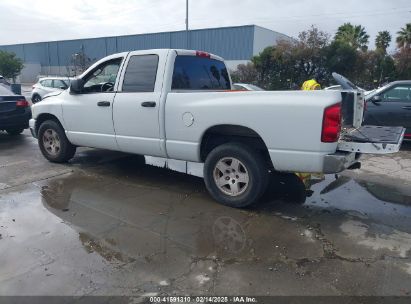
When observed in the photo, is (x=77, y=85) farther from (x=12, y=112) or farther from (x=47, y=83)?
(x=47, y=83)

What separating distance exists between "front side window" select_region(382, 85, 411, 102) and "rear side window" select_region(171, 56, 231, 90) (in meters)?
4.60

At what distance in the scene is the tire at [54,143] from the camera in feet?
21.7

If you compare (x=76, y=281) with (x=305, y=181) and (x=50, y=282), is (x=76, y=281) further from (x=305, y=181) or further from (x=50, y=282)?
(x=305, y=181)

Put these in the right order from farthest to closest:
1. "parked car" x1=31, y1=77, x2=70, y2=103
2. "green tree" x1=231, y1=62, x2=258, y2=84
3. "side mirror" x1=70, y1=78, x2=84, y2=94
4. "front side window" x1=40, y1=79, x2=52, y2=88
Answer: "green tree" x1=231, y1=62, x2=258, y2=84, "front side window" x1=40, y1=79, x2=52, y2=88, "parked car" x1=31, y1=77, x2=70, y2=103, "side mirror" x1=70, y1=78, x2=84, y2=94

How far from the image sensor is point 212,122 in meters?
4.64

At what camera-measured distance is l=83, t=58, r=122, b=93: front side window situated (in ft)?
19.1

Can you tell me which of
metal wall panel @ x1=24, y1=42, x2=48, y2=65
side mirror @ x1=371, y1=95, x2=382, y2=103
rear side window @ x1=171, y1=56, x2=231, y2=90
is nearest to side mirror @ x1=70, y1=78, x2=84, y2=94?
rear side window @ x1=171, y1=56, x2=231, y2=90

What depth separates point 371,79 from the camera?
2808 cm

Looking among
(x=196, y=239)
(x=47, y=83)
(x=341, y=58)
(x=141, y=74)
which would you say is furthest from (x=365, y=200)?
(x=341, y=58)

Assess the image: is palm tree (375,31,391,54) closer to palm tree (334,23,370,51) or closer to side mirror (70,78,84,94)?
palm tree (334,23,370,51)

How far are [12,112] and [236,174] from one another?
6.86 m

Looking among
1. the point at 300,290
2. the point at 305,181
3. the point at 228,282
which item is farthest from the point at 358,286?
the point at 305,181

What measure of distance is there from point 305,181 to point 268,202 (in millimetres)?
1236

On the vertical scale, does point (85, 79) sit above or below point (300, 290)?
above
